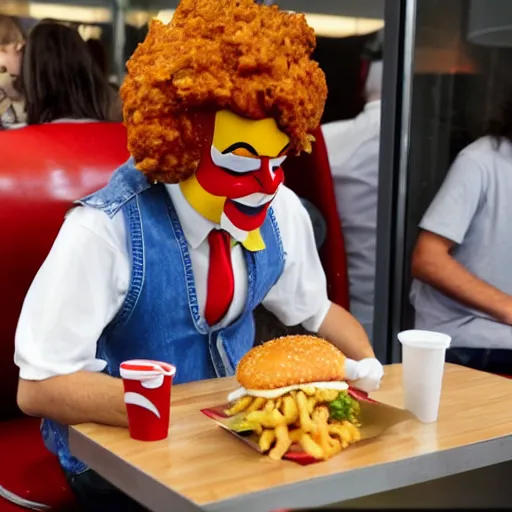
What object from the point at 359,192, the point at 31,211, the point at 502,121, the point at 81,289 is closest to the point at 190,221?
the point at 81,289

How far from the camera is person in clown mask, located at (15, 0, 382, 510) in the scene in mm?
1419

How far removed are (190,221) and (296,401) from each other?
1.59 feet

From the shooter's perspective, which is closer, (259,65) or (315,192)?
(259,65)

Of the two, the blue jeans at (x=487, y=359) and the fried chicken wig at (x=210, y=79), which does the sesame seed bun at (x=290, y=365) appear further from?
the blue jeans at (x=487, y=359)

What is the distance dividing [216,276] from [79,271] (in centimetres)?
28

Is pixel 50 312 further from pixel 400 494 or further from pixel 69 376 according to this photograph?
pixel 400 494

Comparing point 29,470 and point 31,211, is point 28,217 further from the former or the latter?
point 29,470

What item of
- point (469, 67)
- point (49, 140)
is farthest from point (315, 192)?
point (49, 140)

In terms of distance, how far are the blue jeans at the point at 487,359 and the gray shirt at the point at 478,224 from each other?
2cm

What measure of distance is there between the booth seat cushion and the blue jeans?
127cm

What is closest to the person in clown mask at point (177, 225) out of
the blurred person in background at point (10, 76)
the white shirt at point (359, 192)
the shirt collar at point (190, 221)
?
the shirt collar at point (190, 221)

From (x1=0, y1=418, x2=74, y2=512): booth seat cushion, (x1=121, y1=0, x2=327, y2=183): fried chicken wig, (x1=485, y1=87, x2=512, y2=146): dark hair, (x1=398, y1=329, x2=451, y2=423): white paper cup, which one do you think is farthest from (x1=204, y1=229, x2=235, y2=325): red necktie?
(x1=485, y1=87, x2=512, y2=146): dark hair

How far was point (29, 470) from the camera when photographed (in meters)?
1.79

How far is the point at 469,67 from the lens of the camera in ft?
8.95
